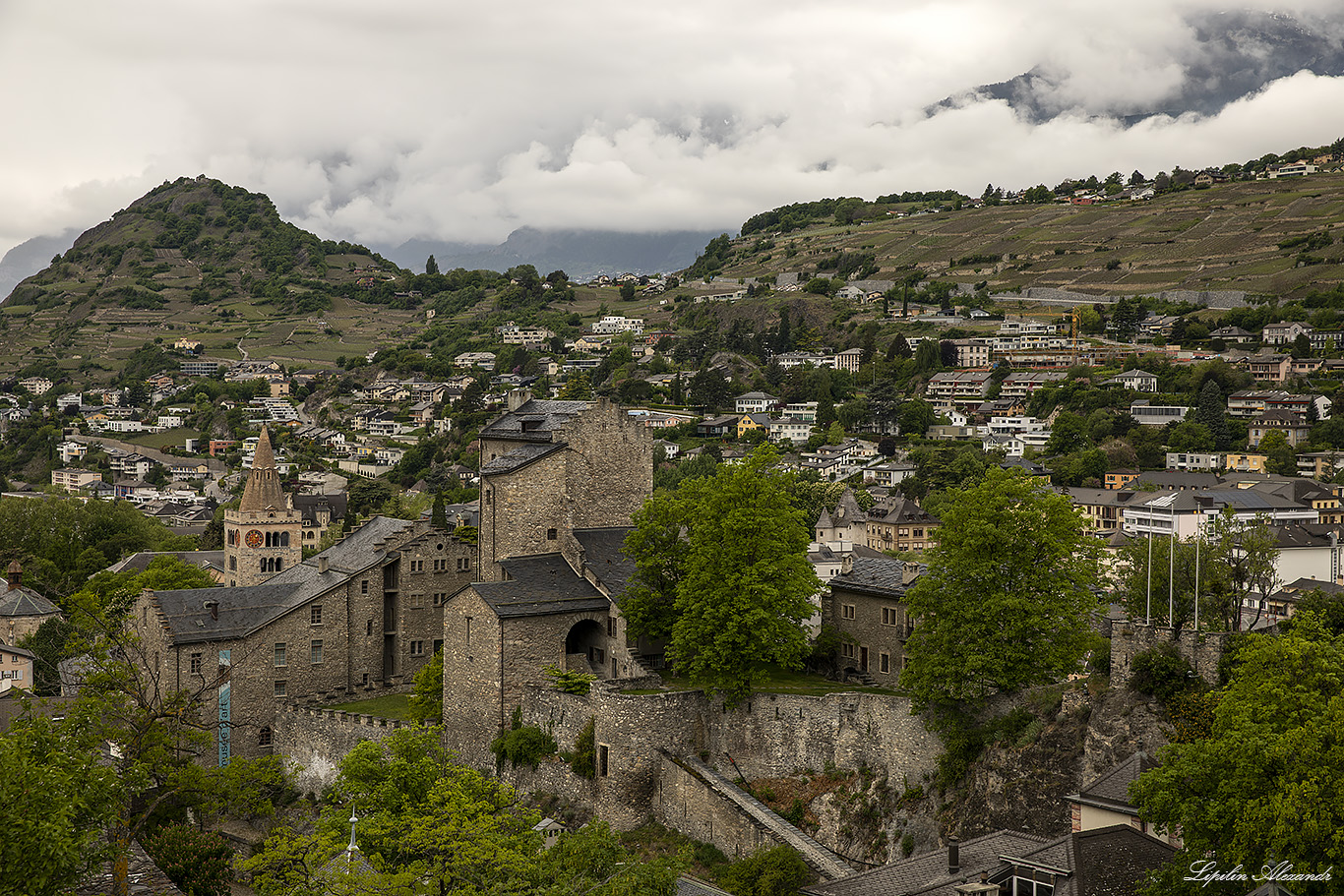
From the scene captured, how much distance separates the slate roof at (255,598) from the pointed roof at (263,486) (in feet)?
56.2

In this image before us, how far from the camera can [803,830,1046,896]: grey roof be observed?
1153 inches

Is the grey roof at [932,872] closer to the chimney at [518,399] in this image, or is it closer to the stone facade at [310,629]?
the stone facade at [310,629]

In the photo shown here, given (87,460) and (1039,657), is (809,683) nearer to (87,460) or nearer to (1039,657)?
(1039,657)

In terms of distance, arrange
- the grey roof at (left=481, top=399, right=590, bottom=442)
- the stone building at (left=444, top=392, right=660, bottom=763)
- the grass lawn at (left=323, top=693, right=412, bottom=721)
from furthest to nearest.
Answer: the grey roof at (left=481, top=399, right=590, bottom=442)
the grass lawn at (left=323, top=693, right=412, bottom=721)
the stone building at (left=444, top=392, right=660, bottom=763)

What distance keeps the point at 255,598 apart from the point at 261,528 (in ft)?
68.9

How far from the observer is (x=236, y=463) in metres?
189

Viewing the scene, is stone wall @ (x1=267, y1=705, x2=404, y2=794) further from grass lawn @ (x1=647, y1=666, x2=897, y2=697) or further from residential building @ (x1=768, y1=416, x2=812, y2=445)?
residential building @ (x1=768, y1=416, x2=812, y2=445)

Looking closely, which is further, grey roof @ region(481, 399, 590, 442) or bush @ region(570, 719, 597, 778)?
grey roof @ region(481, 399, 590, 442)

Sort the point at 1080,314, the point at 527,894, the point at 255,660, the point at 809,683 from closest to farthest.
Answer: the point at 527,894 < the point at 809,683 < the point at 255,660 < the point at 1080,314

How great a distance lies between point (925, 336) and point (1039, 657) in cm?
15704

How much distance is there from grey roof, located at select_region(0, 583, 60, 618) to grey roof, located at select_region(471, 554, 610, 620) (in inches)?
2058

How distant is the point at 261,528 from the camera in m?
80.1

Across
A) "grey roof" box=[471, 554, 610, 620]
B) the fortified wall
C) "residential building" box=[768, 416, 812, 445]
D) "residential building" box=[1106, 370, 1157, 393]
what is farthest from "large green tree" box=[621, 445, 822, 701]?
"residential building" box=[1106, 370, 1157, 393]

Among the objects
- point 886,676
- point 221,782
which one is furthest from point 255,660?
point 886,676
